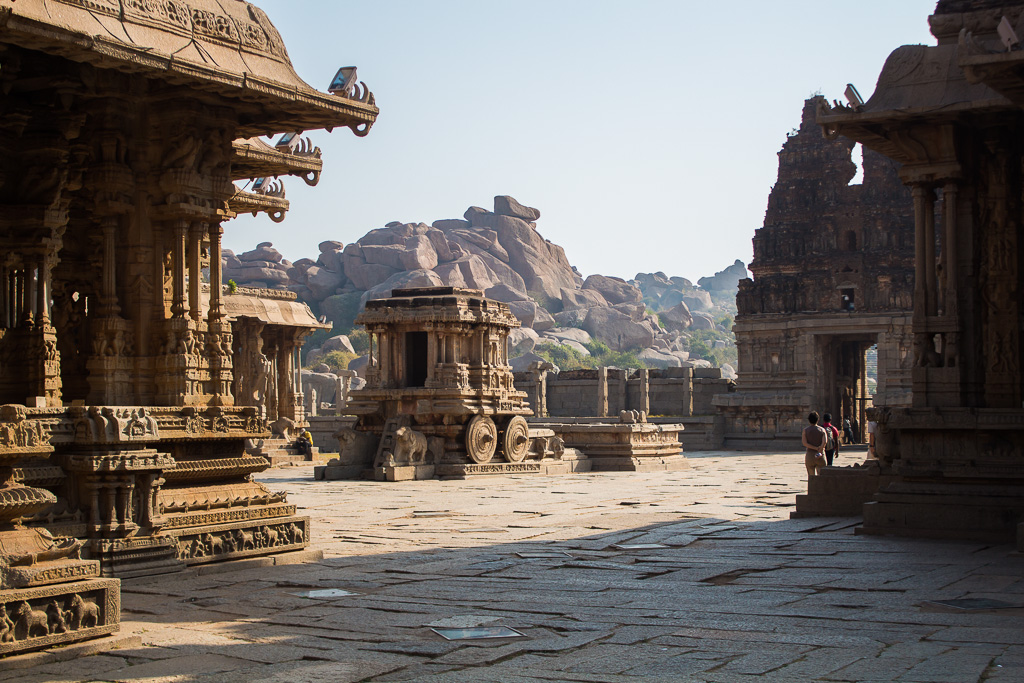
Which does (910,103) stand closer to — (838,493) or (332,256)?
(838,493)

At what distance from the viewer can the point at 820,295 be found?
132 feet

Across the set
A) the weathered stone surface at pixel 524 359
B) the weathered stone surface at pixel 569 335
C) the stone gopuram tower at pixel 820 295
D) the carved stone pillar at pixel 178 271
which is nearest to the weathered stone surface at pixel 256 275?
the weathered stone surface at pixel 524 359

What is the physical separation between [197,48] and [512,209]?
119719 mm

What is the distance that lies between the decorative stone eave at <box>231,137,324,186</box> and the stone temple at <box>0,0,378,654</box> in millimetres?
384

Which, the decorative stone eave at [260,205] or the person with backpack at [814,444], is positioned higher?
the decorative stone eave at [260,205]

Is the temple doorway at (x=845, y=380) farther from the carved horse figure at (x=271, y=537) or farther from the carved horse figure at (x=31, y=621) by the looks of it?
the carved horse figure at (x=31, y=621)

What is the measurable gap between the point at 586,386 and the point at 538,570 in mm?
35187

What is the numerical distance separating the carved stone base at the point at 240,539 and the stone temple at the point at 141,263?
1 centimetres

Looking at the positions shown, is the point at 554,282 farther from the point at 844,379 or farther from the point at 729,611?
the point at 729,611

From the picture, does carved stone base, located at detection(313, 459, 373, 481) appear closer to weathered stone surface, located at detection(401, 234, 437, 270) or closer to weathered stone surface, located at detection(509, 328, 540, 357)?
weathered stone surface, located at detection(509, 328, 540, 357)

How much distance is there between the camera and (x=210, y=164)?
31.6 ft

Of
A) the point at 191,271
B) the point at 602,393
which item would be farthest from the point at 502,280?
the point at 191,271

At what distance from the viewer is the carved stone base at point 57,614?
5.56m

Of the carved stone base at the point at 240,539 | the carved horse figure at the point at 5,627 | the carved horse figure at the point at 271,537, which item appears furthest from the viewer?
the carved horse figure at the point at 271,537
